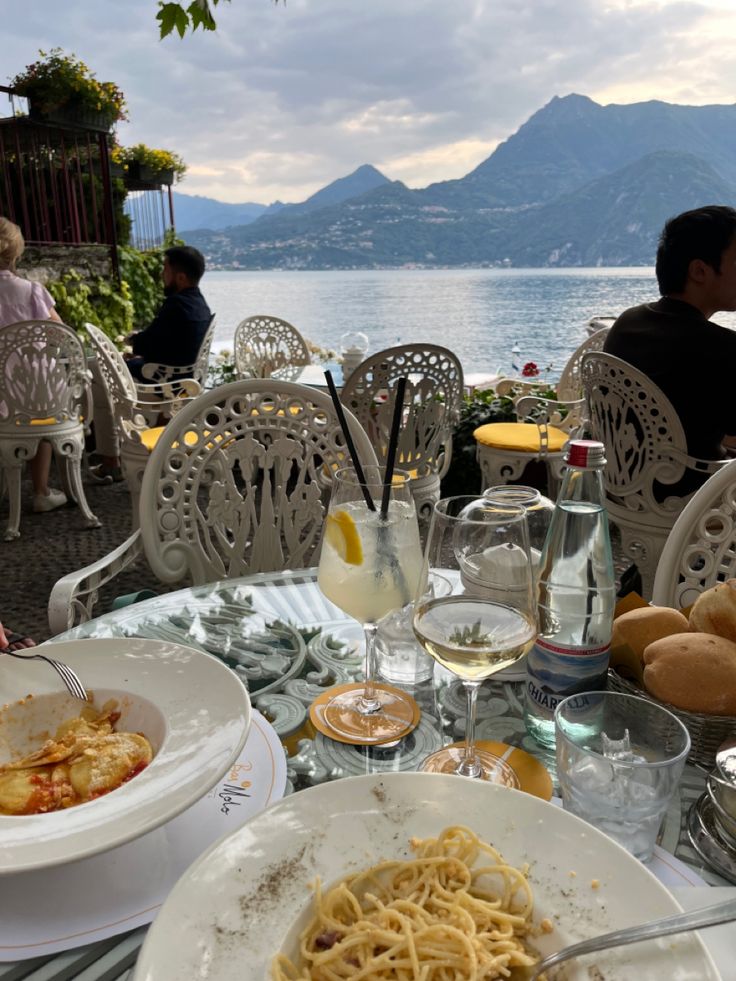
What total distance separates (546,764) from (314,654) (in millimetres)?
410

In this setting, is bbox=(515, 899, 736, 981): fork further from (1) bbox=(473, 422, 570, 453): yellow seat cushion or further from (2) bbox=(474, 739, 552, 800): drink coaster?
(1) bbox=(473, 422, 570, 453): yellow seat cushion

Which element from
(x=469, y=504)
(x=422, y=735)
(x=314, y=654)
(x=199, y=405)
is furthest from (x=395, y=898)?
(x=199, y=405)

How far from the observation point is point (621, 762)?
621mm

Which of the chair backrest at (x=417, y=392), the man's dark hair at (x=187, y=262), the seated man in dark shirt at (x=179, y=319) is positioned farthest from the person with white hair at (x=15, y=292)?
the chair backrest at (x=417, y=392)

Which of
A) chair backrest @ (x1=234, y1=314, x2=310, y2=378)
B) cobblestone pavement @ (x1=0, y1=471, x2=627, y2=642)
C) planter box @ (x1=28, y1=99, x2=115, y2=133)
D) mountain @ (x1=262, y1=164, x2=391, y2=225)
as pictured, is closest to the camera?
cobblestone pavement @ (x1=0, y1=471, x2=627, y2=642)

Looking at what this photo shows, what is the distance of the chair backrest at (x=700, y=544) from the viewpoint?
4.65ft

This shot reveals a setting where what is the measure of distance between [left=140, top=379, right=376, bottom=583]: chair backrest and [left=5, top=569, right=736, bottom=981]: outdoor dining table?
1.70ft

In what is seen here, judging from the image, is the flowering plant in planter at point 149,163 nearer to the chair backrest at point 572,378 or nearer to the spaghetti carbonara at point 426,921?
the chair backrest at point 572,378

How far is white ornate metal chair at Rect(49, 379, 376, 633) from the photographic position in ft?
5.88

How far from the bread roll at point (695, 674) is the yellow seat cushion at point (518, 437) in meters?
3.14

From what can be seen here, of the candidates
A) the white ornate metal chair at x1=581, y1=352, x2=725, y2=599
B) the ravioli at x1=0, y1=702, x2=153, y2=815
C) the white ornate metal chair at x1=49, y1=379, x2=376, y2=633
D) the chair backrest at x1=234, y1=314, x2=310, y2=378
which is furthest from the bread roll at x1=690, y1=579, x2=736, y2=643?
the chair backrest at x1=234, y1=314, x2=310, y2=378

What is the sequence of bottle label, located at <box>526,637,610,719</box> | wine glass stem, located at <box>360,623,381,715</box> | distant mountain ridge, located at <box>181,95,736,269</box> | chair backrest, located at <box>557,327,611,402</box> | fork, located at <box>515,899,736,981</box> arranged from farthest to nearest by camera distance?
1. distant mountain ridge, located at <box>181,95,736,269</box>
2. chair backrest, located at <box>557,327,611,402</box>
3. wine glass stem, located at <box>360,623,381,715</box>
4. bottle label, located at <box>526,637,610,719</box>
5. fork, located at <box>515,899,736,981</box>

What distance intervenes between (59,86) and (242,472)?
7426 millimetres

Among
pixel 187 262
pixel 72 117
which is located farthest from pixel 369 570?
pixel 72 117
